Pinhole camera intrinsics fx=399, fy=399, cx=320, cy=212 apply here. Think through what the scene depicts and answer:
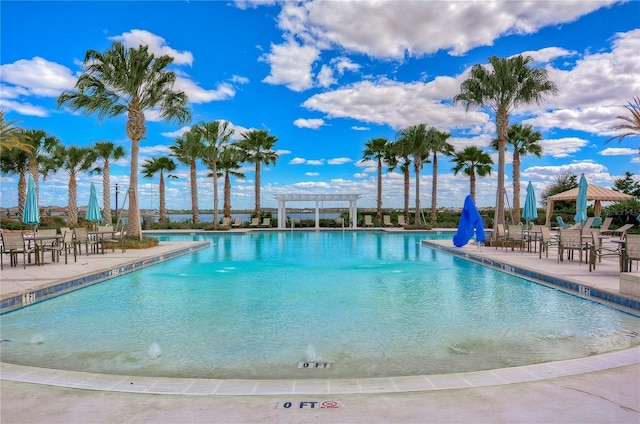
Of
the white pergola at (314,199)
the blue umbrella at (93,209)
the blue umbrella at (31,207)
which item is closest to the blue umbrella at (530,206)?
the white pergola at (314,199)

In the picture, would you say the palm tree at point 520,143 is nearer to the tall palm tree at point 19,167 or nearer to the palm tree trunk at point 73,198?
the palm tree trunk at point 73,198

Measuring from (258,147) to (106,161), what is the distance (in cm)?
1103

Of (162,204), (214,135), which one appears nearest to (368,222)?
(214,135)

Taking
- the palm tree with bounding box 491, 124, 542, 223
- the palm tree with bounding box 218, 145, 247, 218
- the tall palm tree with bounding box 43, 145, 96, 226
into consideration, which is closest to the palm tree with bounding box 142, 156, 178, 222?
the tall palm tree with bounding box 43, 145, 96, 226

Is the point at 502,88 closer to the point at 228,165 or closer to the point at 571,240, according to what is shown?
the point at 571,240

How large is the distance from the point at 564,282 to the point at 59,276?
1006 cm

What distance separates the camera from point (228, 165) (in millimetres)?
29062

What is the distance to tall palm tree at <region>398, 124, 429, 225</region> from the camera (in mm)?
25750

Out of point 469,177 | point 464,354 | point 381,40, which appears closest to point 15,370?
point 464,354

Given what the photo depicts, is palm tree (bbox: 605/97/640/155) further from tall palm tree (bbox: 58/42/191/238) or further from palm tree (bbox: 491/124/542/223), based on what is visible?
tall palm tree (bbox: 58/42/191/238)

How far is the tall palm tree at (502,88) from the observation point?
14.8m

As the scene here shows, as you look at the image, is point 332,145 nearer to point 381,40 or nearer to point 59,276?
point 381,40

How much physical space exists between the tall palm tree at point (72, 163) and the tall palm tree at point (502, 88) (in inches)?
983

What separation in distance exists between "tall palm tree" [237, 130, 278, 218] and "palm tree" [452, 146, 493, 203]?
13.0m
